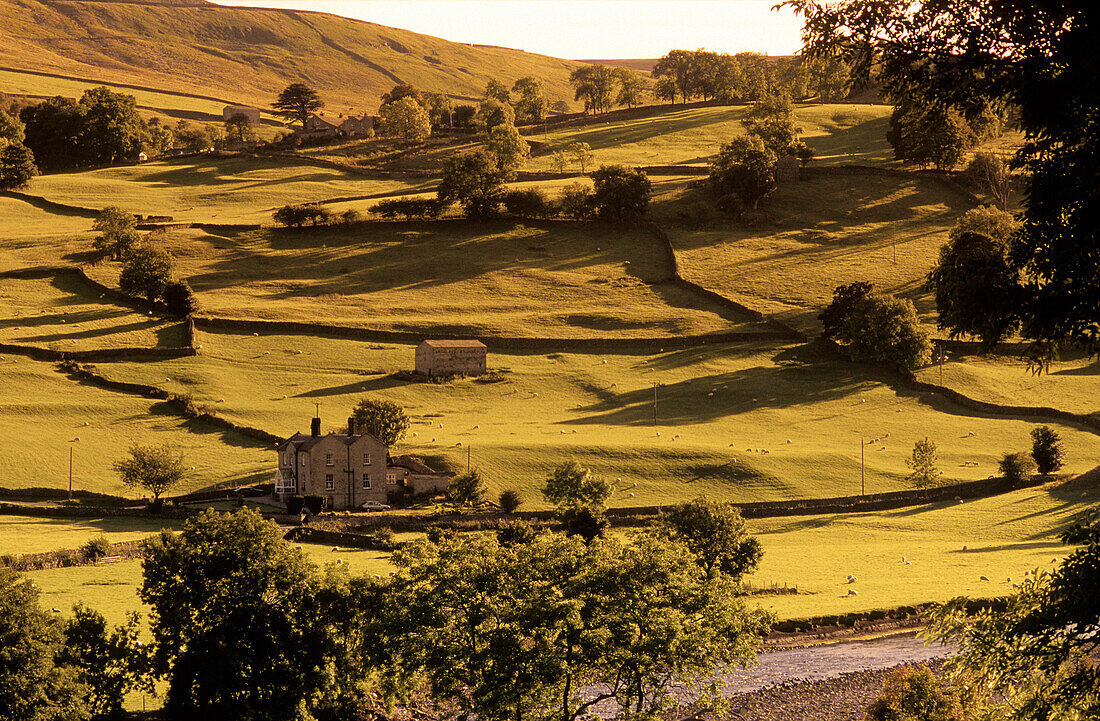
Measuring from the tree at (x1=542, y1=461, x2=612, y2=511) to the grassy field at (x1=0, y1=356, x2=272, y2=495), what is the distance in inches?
867

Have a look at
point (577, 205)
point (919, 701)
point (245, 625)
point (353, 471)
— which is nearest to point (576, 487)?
point (353, 471)

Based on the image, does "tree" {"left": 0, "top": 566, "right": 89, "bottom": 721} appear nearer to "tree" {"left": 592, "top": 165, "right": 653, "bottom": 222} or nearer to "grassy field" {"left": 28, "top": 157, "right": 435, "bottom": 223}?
"tree" {"left": 592, "top": 165, "right": 653, "bottom": 222}

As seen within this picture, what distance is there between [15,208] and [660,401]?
110409 mm

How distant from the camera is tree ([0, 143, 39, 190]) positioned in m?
180

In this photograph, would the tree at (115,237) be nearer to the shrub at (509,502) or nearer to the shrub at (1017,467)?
the shrub at (509,502)

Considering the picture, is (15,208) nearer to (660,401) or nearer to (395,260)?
(395,260)

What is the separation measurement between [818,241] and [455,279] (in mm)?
46790

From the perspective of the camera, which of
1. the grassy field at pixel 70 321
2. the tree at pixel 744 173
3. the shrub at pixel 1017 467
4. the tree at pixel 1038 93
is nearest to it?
the tree at pixel 1038 93

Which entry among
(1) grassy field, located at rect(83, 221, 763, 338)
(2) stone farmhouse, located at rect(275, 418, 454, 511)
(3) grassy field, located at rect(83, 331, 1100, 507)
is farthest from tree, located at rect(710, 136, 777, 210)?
(2) stone farmhouse, located at rect(275, 418, 454, 511)

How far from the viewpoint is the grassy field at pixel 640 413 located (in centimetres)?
8681

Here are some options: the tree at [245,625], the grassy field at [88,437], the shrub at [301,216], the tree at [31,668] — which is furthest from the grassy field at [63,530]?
the shrub at [301,216]

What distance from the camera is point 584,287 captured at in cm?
13688

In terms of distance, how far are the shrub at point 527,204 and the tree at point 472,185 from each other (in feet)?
5.48

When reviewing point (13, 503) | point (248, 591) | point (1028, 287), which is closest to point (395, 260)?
point (13, 503)
